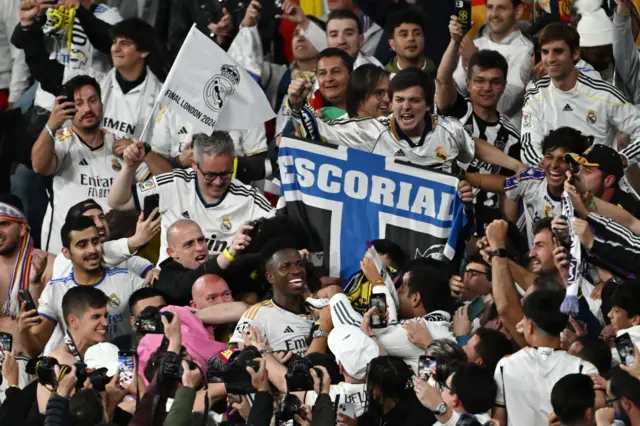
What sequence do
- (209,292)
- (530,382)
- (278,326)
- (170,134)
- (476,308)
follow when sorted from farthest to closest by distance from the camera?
(170,134) < (209,292) < (476,308) < (278,326) < (530,382)

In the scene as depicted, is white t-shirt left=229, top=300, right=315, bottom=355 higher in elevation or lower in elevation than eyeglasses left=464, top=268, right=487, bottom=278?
lower

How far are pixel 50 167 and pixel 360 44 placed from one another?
305cm

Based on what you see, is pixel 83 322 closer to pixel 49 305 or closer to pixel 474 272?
pixel 49 305

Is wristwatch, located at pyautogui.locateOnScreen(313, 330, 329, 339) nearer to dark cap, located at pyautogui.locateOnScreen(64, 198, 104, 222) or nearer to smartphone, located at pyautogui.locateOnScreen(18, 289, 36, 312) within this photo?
smartphone, located at pyautogui.locateOnScreen(18, 289, 36, 312)

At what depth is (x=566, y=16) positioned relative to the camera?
599 inches

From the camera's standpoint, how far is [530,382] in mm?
9625

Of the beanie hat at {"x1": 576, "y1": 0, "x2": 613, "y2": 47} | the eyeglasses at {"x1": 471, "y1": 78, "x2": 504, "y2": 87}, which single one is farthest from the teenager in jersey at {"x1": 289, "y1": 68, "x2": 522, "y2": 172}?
the beanie hat at {"x1": 576, "y1": 0, "x2": 613, "y2": 47}

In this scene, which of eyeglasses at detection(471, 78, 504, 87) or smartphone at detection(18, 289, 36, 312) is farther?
eyeglasses at detection(471, 78, 504, 87)

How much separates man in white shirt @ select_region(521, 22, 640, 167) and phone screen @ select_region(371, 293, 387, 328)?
3.10 meters

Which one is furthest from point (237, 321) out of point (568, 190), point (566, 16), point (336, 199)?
point (566, 16)

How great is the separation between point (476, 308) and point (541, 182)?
1.48 meters

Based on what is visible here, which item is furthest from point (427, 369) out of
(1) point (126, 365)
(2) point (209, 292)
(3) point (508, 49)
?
(3) point (508, 49)

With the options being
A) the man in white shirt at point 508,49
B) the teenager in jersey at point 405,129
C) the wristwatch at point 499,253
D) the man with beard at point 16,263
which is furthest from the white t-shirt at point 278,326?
the man in white shirt at point 508,49

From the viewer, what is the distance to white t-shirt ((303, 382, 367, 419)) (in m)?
10.0
